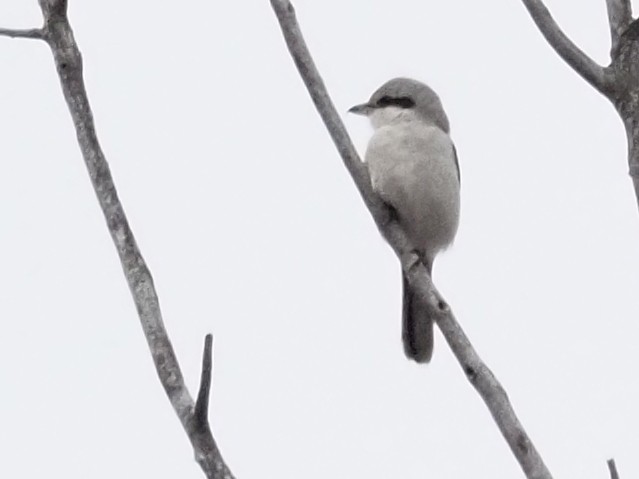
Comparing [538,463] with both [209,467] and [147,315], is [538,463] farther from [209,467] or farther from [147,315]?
[147,315]

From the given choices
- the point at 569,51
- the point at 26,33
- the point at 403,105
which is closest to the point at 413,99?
the point at 403,105

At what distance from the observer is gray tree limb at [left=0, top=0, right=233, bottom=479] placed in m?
3.43

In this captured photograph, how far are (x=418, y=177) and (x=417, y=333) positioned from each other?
109 centimetres

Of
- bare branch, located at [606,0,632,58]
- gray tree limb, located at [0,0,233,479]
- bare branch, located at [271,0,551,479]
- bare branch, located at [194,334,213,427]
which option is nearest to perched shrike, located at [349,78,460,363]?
bare branch, located at [271,0,551,479]

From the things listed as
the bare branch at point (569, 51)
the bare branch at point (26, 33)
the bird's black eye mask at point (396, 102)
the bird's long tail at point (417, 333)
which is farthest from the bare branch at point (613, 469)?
the bird's black eye mask at point (396, 102)

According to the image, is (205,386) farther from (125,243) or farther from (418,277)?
(418,277)

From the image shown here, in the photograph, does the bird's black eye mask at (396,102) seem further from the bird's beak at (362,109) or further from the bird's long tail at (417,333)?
the bird's long tail at (417,333)

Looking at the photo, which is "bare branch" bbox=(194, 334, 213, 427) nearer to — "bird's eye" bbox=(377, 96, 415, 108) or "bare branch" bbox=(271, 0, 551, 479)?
"bare branch" bbox=(271, 0, 551, 479)

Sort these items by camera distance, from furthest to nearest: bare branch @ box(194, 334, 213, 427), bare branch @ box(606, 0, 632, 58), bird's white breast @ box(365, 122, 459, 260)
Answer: bird's white breast @ box(365, 122, 459, 260) < bare branch @ box(606, 0, 632, 58) < bare branch @ box(194, 334, 213, 427)

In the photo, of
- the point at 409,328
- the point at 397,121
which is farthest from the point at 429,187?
the point at 409,328

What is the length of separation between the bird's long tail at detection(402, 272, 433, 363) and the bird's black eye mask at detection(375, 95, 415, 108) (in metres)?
0.95

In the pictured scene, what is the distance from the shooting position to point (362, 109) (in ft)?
21.6

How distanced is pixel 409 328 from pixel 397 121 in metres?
1.18

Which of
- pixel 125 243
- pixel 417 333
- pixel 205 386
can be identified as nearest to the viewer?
pixel 205 386
